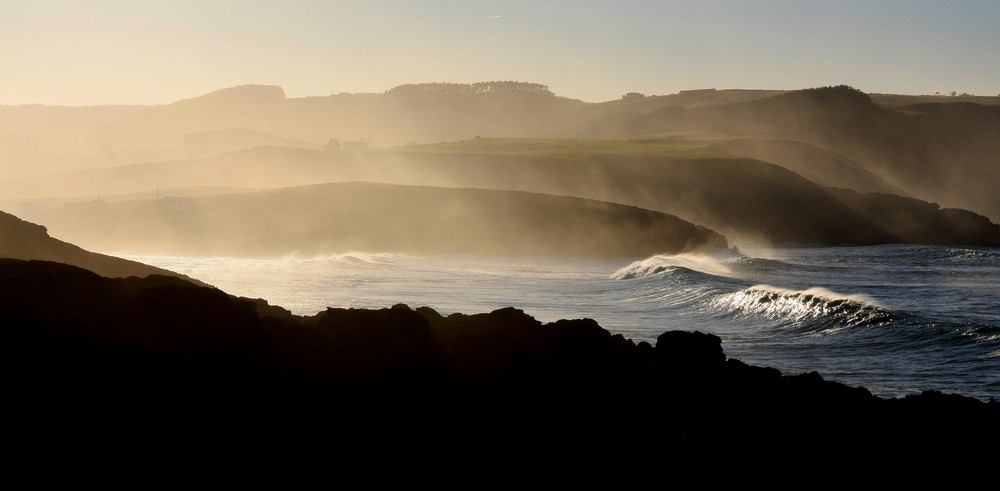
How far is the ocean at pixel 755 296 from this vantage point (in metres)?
22.8

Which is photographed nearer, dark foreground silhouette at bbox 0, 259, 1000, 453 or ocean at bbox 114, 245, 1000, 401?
dark foreground silhouette at bbox 0, 259, 1000, 453

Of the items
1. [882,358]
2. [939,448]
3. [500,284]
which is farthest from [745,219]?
[939,448]

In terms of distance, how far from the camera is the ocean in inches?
896

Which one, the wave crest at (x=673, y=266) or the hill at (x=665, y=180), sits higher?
the hill at (x=665, y=180)

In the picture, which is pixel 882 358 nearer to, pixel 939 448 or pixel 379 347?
pixel 939 448

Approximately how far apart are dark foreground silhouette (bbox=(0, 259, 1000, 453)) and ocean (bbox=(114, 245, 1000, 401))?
23.1ft

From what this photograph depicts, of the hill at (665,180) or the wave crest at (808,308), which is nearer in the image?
the wave crest at (808,308)

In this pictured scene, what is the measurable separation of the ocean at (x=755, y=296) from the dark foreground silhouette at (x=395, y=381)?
23.1 feet

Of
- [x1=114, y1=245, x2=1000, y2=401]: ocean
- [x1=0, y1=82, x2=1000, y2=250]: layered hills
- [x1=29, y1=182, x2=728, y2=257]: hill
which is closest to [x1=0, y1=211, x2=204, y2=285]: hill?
[x1=114, y1=245, x2=1000, y2=401]: ocean

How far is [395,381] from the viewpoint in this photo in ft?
37.3

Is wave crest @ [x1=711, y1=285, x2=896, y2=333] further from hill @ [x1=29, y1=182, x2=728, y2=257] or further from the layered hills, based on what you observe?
the layered hills

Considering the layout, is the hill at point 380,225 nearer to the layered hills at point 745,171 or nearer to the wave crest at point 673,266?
the wave crest at point 673,266

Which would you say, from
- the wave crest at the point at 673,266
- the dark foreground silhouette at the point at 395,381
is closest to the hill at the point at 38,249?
the dark foreground silhouette at the point at 395,381

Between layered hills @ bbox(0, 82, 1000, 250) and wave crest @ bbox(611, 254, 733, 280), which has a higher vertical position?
layered hills @ bbox(0, 82, 1000, 250)
